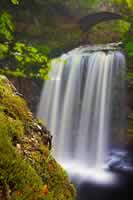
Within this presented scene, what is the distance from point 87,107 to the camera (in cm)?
1557

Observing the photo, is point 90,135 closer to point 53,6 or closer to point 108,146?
point 108,146

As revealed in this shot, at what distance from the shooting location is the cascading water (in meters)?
15.0

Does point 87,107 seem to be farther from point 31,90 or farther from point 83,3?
point 83,3

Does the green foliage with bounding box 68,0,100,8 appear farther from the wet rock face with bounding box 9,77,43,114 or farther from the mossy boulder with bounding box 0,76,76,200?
the mossy boulder with bounding box 0,76,76,200

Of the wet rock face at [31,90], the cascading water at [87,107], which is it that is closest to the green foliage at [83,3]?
the cascading water at [87,107]

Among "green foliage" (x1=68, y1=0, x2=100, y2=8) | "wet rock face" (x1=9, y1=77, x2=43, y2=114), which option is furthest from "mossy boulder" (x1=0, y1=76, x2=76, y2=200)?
"green foliage" (x1=68, y1=0, x2=100, y2=8)

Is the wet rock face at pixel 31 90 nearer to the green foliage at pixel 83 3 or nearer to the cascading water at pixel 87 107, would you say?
the cascading water at pixel 87 107

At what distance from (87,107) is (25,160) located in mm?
13049

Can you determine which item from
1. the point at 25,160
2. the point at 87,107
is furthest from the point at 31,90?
the point at 25,160

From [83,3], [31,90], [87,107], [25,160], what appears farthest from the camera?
[83,3]

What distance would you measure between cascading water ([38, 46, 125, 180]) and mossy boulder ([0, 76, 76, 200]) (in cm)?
1123

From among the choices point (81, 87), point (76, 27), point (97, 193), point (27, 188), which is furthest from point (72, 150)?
point (27, 188)

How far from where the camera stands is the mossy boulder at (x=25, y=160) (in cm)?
223

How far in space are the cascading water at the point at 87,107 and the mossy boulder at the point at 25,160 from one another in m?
11.2
